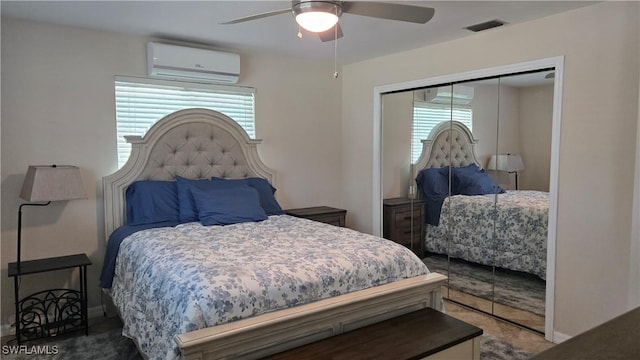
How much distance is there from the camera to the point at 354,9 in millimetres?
2262

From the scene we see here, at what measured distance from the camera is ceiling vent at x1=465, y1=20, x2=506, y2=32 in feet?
10.3

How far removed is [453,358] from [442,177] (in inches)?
82.1

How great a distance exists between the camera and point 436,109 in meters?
3.90

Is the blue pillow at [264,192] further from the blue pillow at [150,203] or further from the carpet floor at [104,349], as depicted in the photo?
the carpet floor at [104,349]

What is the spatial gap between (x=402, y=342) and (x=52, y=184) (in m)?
2.52

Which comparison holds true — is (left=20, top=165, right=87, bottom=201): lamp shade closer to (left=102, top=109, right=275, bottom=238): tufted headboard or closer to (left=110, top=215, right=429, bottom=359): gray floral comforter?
(left=102, top=109, right=275, bottom=238): tufted headboard

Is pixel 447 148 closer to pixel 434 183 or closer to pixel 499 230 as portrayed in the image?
pixel 434 183

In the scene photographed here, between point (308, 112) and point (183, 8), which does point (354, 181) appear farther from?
point (183, 8)

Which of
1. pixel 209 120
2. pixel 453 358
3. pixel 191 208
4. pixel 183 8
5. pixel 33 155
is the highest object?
pixel 183 8

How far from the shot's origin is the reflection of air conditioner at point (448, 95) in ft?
11.9

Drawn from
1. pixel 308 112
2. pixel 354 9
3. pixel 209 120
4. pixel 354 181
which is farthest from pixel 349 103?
pixel 354 9

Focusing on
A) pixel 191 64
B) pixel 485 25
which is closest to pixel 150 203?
pixel 191 64

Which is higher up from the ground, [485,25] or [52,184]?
[485,25]

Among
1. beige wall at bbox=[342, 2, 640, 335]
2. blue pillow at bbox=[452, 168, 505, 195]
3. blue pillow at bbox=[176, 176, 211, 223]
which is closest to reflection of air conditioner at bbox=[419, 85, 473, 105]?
beige wall at bbox=[342, 2, 640, 335]
